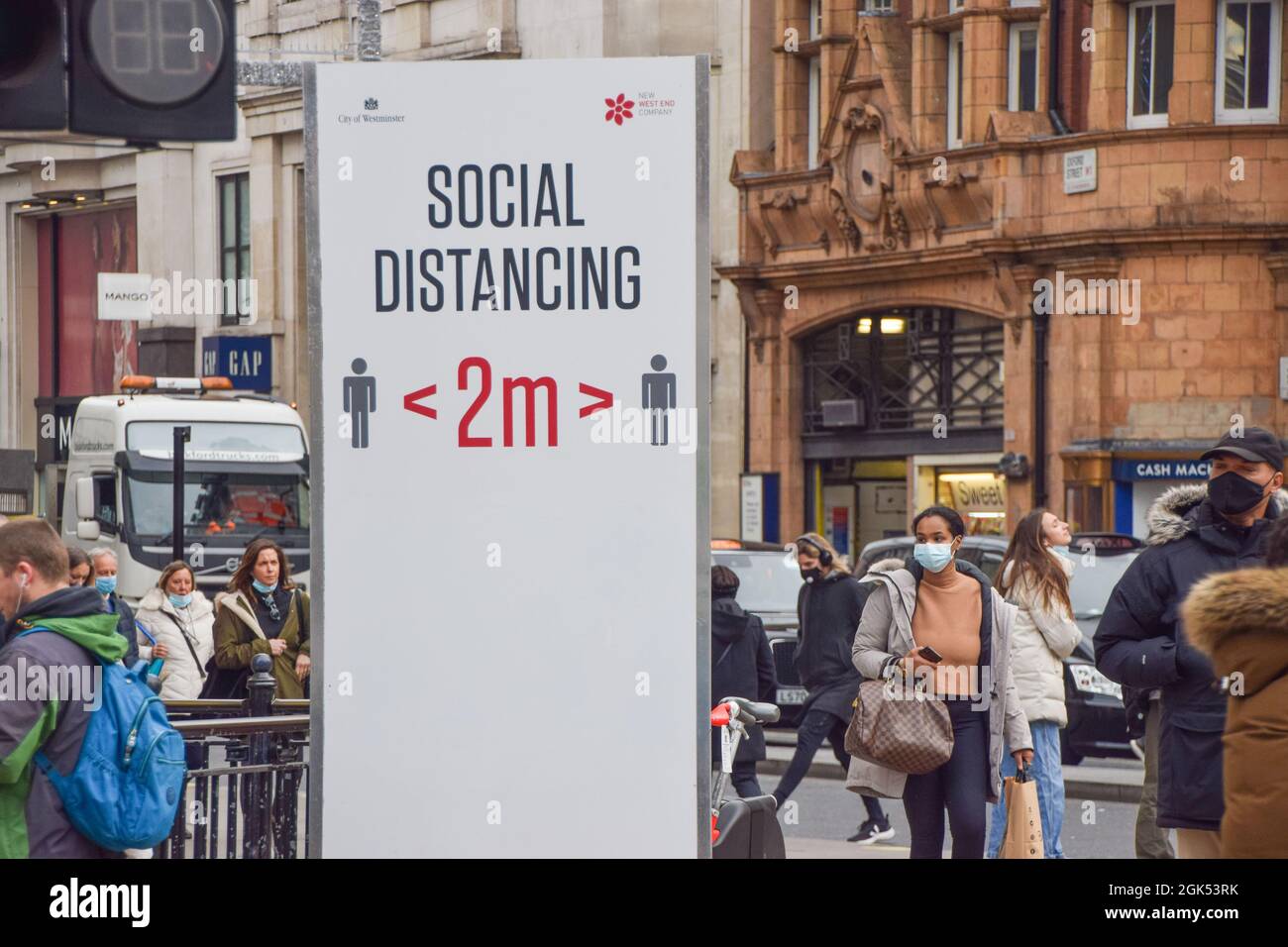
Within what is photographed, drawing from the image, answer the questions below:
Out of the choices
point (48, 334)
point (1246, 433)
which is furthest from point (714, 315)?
point (1246, 433)

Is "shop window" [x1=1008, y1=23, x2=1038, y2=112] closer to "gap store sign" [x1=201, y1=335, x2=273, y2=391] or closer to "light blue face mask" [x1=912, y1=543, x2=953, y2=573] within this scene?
"gap store sign" [x1=201, y1=335, x2=273, y2=391]

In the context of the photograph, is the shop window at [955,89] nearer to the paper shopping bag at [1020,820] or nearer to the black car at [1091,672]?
the black car at [1091,672]

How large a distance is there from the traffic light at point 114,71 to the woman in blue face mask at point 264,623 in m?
6.81

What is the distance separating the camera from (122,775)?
521 cm

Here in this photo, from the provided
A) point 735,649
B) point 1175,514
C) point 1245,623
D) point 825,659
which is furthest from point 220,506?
point 1245,623

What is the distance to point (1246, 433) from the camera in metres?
6.82

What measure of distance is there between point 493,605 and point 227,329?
3654 cm

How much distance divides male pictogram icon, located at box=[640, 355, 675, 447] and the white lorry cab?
62.7 ft

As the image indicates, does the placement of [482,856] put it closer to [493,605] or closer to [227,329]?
[493,605]

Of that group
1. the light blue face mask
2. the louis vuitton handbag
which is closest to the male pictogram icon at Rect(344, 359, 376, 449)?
the louis vuitton handbag

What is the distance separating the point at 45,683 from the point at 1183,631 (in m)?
3.45

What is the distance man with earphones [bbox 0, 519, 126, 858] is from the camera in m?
5.05

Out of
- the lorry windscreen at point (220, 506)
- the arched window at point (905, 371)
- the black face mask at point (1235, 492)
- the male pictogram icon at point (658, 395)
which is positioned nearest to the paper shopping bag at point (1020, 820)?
the black face mask at point (1235, 492)

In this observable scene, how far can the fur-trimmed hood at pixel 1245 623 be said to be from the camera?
16.5 ft
